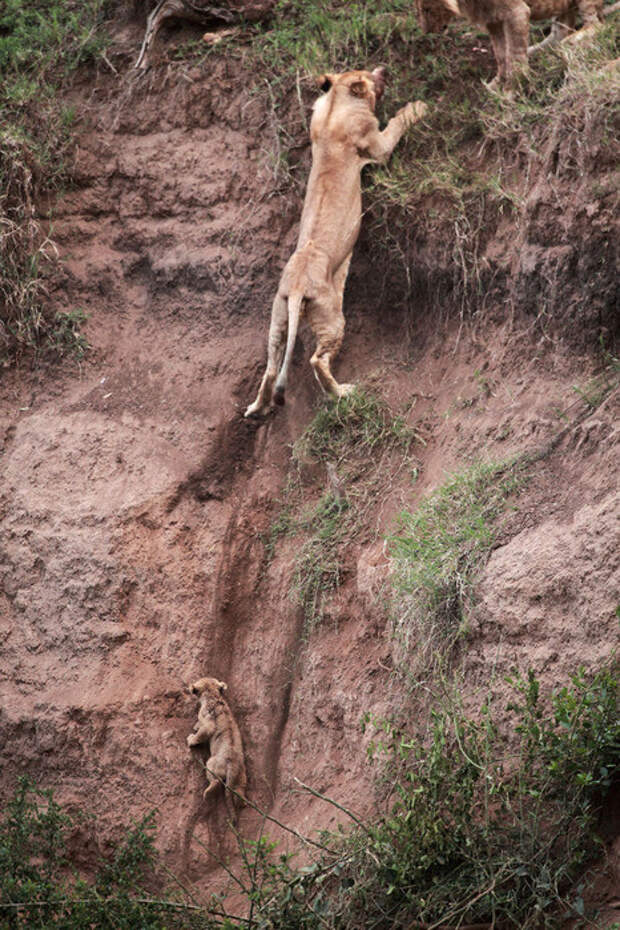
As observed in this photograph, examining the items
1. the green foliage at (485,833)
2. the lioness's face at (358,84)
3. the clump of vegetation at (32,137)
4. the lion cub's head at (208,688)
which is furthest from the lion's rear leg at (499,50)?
the green foliage at (485,833)

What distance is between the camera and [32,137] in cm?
895

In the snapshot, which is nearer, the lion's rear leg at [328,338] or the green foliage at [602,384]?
the green foliage at [602,384]

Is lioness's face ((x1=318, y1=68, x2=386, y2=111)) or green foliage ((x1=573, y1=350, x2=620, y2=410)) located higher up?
lioness's face ((x1=318, y1=68, x2=386, y2=111))

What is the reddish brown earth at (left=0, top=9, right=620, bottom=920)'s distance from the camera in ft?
19.5

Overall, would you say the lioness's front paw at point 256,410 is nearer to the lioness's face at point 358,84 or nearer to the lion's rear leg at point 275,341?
the lion's rear leg at point 275,341

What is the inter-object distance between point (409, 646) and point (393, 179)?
11.0ft

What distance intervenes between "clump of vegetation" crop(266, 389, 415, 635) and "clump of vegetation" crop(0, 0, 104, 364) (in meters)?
2.03

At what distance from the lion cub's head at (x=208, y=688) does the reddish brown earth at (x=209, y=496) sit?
0.61ft

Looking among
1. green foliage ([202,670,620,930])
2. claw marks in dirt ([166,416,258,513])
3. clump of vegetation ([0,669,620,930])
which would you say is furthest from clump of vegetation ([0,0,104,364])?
green foliage ([202,670,620,930])

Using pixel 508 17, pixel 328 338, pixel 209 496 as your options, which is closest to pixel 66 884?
pixel 209 496

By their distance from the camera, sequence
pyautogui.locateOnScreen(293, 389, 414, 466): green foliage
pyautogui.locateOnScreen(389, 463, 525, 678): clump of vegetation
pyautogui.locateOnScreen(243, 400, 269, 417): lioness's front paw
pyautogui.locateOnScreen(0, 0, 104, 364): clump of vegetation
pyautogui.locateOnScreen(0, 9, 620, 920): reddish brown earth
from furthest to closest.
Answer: pyautogui.locateOnScreen(0, 0, 104, 364): clump of vegetation → pyautogui.locateOnScreen(243, 400, 269, 417): lioness's front paw → pyautogui.locateOnScreen(293, 389, 414, 466): green foliage → pyautogui.locateOnScreen(0, 9, 620, 920): reddish brown earth → pyautogui.locateOnScreen(389, 463, 525, 678): clump of vegetation

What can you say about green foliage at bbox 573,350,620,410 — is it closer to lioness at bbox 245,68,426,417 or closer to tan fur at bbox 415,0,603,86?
lioness at bbox 245,68,426,417

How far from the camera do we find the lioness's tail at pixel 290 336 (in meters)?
7.44

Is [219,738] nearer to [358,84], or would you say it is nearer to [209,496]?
[209,496]
